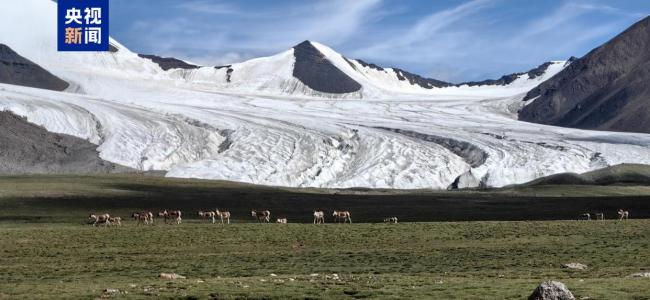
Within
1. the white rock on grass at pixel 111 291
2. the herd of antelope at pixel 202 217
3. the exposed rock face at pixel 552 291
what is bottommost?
the herd of antelope at pixel 202 217

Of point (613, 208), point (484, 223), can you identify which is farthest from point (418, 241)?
point (613, 208)

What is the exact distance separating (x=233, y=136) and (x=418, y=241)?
9660 centimetres

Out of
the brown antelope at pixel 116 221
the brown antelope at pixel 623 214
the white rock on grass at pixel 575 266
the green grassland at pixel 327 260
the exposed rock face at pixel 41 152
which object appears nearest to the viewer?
the green grassland at pixel 327 260

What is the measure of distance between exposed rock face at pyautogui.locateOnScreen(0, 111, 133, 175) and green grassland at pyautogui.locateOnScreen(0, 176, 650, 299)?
3846 cm

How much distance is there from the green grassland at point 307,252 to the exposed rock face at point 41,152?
3846 cm

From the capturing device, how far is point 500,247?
44125mm

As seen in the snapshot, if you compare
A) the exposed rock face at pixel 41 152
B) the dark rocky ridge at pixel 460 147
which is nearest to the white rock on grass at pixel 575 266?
the exposed rock face at pixel 41 152

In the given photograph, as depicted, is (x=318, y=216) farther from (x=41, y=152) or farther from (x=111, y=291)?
(x=41, y=152)

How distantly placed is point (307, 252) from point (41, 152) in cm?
9142

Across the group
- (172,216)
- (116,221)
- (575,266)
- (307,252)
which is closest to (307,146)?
(172,216)

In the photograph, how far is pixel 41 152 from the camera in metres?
124

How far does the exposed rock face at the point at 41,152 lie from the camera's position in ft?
393

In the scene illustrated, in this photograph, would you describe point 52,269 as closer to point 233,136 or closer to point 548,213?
point 548,213

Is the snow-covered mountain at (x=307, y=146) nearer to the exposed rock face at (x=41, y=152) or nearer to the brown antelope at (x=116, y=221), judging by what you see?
the exposed rock face at (x=41, y=152)
